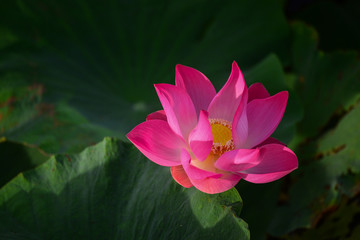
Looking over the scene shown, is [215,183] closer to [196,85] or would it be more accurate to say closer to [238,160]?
[238,160]

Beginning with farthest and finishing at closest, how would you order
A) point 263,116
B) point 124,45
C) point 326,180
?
point 124,45 → point 326,180 → point 263,116

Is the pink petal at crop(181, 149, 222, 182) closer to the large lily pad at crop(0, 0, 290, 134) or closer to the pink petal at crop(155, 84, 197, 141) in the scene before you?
the pink petal at crop(155, 84, 197, 141)

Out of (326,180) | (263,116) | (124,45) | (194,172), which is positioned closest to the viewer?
(194,172)

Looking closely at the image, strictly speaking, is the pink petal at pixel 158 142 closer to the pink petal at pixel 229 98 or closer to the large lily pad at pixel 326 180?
the pink petal at pixel 229 98

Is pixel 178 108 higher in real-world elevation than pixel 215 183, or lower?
higher

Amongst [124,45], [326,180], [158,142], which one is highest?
[124,45]

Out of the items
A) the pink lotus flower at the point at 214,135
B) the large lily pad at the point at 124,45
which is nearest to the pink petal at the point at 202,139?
the pink lotus flower at the point at 214,135

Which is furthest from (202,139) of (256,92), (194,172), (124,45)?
(124,45)

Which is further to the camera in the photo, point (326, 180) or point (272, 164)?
point (326, 180)
